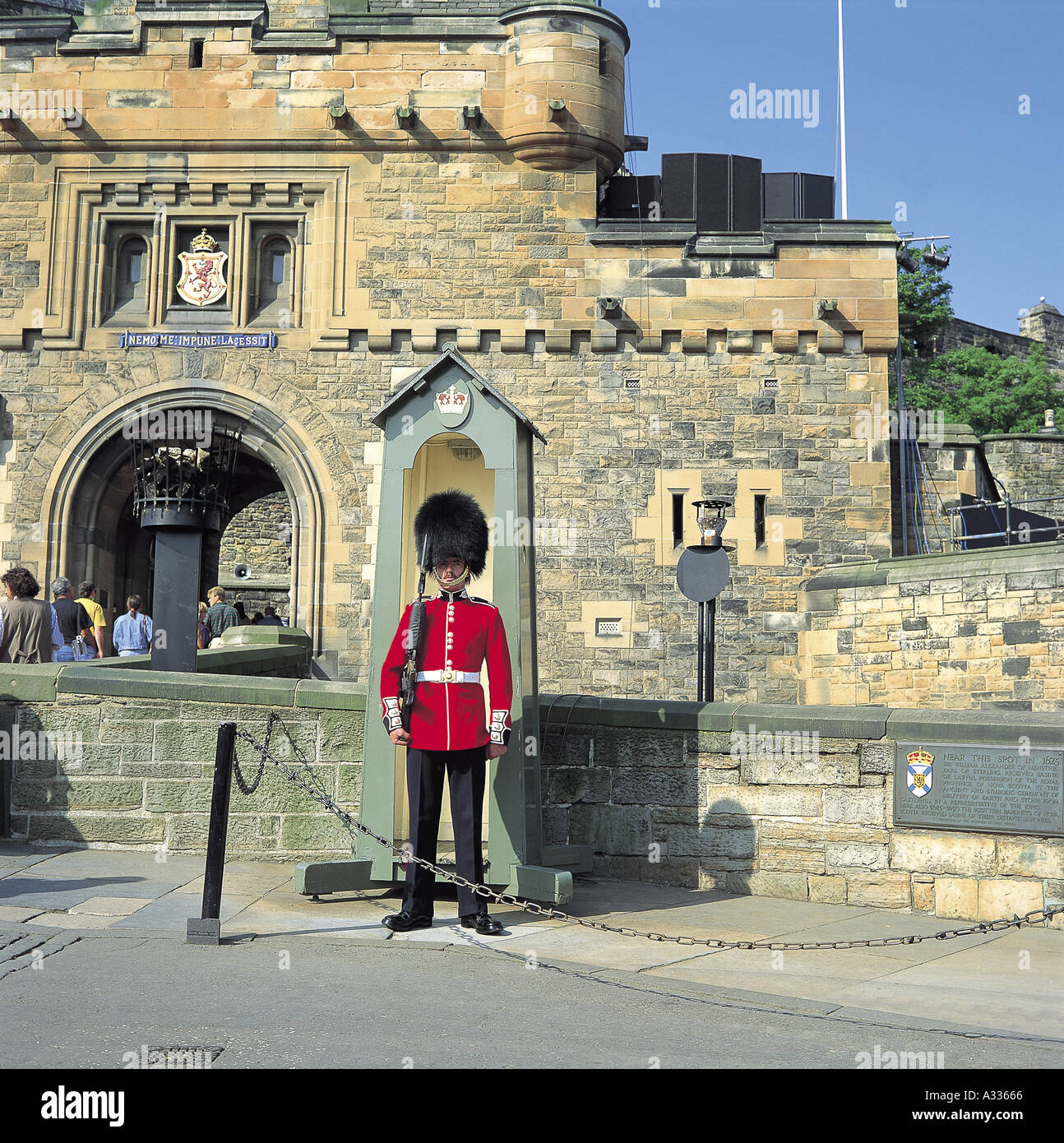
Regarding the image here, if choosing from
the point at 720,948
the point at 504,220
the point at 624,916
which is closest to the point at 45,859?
the point at 624,916

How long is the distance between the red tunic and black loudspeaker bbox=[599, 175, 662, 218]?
15.6 meters

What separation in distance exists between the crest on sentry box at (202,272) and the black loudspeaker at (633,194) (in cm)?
663

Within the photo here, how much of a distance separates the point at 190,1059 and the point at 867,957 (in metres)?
3.29

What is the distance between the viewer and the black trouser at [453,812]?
6.40 m

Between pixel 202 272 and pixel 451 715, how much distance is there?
12.6m

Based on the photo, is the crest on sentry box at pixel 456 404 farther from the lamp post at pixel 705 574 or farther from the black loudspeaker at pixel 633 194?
the black loudspeaker at pixel 633 194

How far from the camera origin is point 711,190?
20.9 metres

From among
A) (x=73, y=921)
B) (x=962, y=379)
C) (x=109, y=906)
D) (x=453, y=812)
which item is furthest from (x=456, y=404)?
(x=962, y=379)

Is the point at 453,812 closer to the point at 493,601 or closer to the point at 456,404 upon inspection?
the point at 493,601
